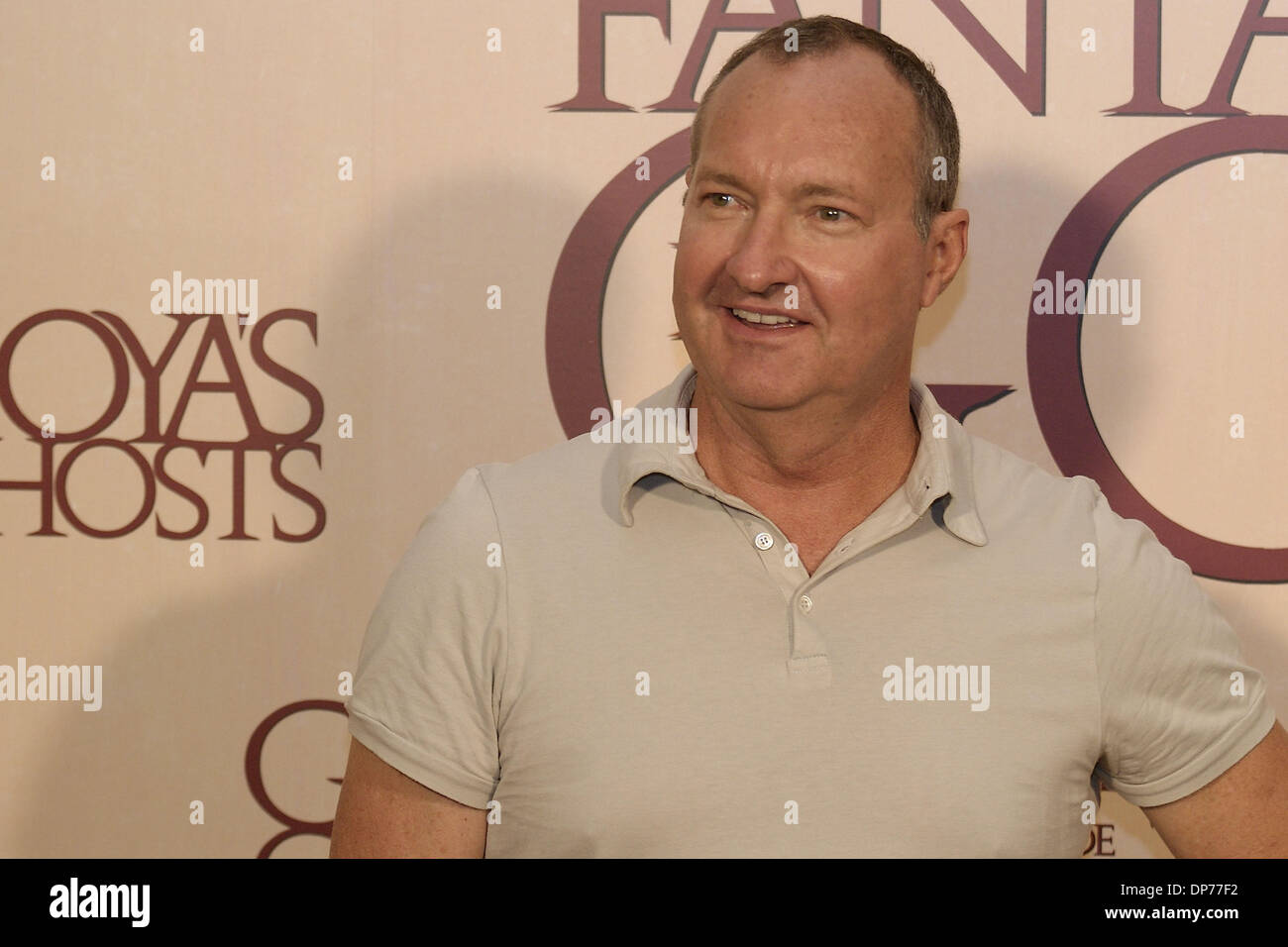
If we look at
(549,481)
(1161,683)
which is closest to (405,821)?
(549,481)

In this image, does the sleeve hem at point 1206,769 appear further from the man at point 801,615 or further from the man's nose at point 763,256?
the man's nose at point 763,256

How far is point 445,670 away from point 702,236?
0.48 m

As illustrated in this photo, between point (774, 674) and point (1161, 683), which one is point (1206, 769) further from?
point (774, 674)

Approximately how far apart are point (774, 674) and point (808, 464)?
0.23 metres

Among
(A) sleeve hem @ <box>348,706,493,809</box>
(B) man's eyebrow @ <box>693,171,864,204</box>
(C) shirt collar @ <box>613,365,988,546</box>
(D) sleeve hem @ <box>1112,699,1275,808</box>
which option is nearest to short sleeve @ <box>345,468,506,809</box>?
(A) sleeve hem @ <box>348,706,493,809</box>

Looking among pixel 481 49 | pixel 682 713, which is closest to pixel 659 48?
Answer: pixel 481 49

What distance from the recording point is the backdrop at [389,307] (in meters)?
1.89

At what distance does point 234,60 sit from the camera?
190cm

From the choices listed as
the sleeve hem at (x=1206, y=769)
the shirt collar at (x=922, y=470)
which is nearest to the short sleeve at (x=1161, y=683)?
the sleeve hem at (x=1206, y=769)

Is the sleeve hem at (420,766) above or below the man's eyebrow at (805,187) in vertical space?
below

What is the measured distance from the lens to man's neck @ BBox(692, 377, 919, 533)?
128 centimetres

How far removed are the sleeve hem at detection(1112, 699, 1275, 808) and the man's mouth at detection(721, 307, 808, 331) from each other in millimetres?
582
